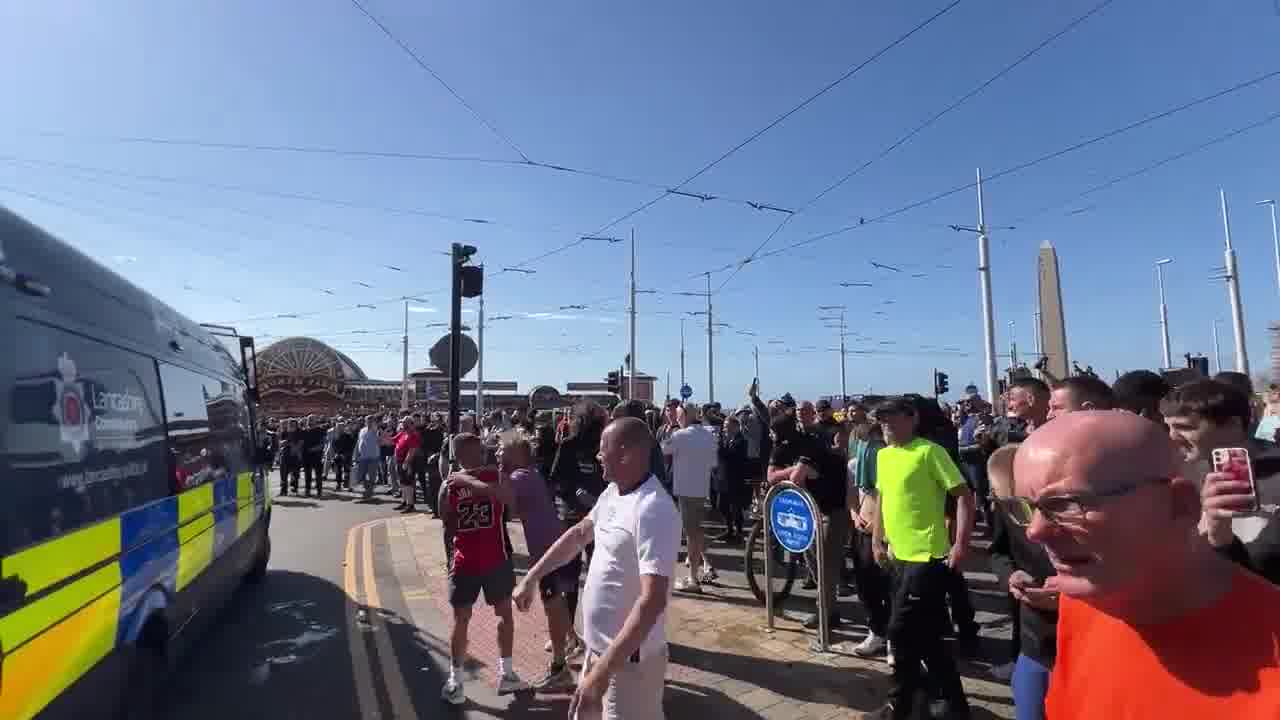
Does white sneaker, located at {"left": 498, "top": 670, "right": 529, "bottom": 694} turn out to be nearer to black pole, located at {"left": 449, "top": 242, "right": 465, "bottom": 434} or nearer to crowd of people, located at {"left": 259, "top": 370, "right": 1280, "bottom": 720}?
crowd of people, located at {"left": 259, "top": 370, "right": 1280, "bottom": 720}

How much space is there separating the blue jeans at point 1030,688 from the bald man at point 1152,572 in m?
1.90

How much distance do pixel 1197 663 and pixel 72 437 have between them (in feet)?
12.3

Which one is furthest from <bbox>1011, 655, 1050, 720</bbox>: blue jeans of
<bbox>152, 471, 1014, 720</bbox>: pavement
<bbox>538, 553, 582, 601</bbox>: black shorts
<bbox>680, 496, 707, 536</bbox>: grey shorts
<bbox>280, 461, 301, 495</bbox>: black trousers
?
<bbox>280, 461, 301, 495</bbox>: black trousers

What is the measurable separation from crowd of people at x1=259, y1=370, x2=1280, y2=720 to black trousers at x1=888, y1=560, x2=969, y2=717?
11 millimetres

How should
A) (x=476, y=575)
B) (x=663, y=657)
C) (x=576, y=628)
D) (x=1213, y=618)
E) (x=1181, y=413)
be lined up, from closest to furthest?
(x=1213, y=618), (x=1181, y=413), (x=663, y=657), (x=476, y=575), (x=576, y=628)

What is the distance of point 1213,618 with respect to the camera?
1037 mm

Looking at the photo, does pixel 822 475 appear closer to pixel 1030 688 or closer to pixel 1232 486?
pixel 1030 688

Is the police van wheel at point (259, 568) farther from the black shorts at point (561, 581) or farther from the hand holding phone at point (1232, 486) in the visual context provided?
the hand holding phone at point (1232, 486)

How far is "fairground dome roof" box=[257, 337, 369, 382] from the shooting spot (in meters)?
42.0

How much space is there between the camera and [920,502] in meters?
3.81

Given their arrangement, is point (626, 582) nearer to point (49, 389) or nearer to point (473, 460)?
point (473, 460)

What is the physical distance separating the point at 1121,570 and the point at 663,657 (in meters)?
1.89

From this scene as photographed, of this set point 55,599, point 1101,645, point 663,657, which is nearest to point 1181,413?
point 1101,645

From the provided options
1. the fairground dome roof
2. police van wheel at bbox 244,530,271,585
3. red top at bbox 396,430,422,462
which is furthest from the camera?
the fairground dome roof
